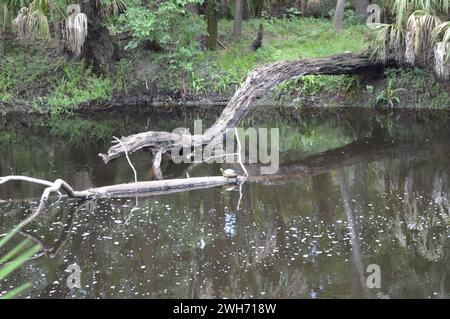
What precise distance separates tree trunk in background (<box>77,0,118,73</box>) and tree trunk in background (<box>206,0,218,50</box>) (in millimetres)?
2726

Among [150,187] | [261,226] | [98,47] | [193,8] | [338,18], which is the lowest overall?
[261,226]

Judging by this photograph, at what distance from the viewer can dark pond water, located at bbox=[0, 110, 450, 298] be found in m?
7.43

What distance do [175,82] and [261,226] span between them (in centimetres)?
972

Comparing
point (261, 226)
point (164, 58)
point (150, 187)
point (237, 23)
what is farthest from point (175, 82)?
point (261, 226)

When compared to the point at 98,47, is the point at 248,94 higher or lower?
lower

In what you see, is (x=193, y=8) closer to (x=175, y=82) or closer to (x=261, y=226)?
(x=175, y=82)

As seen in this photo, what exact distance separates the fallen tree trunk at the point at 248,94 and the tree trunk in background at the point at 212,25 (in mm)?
4485

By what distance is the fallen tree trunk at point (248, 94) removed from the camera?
11812 millimetres

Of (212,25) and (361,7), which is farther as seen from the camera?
(361,7)

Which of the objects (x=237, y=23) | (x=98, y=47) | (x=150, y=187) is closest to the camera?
(x=150, y=187)

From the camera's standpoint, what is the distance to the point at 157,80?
60.0ft

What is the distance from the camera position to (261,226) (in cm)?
920

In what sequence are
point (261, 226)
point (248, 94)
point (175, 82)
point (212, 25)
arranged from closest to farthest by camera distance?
1. point (261, 226)
2. point (248, 94)
3. point (175, 82)
4. point (212, 25)

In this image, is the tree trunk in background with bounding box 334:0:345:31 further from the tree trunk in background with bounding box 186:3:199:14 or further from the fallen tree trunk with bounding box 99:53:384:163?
the tree trunk in background with bounding box 186:3:199:14
